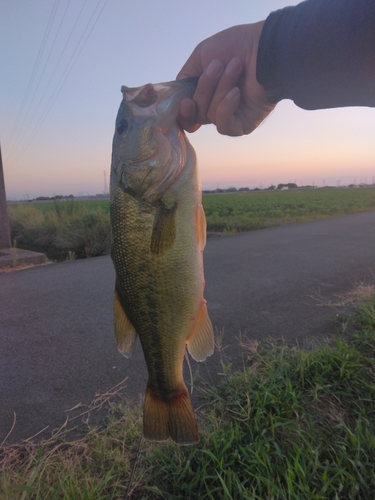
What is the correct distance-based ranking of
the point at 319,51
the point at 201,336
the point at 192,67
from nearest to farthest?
the point at 319,51 < the point at 201,336 < the point at 192,67

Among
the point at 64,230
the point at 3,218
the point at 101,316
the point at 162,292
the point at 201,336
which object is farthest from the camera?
the point at 64,230

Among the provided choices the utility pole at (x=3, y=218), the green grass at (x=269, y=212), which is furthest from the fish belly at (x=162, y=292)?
the green grass at (x=269, y=212)

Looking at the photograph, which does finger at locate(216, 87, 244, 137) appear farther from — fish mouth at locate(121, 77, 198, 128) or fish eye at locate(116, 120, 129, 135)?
fish eye at locate(116, 120, 129, 135)

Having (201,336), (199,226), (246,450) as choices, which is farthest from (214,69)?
(246,450)

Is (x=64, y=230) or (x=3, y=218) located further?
(x=64, y=230)

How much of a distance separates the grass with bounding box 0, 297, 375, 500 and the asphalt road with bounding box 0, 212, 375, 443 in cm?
44

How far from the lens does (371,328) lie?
3588 millimetres

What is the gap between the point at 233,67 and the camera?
1.59 meters

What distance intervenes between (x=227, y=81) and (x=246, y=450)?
77.8 inches

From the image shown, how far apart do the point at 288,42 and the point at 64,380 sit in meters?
3.13

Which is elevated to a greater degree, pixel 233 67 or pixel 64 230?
pixel 233 67

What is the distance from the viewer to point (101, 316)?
493cm

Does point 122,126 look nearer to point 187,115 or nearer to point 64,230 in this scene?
point 187,115

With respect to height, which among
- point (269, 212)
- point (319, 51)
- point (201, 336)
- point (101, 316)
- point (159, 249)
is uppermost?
point (319, 51)
